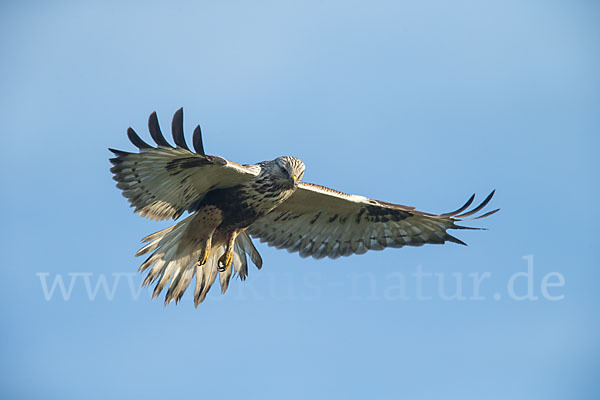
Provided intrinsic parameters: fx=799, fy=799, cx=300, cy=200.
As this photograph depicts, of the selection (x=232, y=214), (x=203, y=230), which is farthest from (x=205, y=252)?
(x=232, y=214)

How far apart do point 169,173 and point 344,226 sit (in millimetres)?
2712

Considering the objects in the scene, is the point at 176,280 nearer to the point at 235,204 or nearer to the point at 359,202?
the point at 235,204

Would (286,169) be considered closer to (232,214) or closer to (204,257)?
(232,214)

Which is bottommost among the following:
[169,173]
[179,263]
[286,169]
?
[179,263]

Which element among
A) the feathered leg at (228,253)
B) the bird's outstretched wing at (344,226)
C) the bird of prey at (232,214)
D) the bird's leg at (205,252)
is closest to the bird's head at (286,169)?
the bird of prey at (232,214)

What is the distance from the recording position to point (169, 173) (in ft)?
28.5

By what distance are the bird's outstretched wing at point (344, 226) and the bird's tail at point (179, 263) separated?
77 centimetres

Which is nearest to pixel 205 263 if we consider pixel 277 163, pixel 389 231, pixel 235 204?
pixel 235 204

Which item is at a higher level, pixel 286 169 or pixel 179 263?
pixel 286 169

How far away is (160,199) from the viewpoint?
896 centimetres

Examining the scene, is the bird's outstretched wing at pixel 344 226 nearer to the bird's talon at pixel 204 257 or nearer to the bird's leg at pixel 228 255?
the bird's leg at pixel 228 255

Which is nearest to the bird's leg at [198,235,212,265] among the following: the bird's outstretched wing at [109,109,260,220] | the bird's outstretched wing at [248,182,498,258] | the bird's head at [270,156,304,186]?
the bird's outstretched wing at [109,109,260,220]

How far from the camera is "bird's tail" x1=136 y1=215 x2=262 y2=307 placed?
376 inches

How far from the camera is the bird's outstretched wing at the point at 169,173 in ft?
26.8
